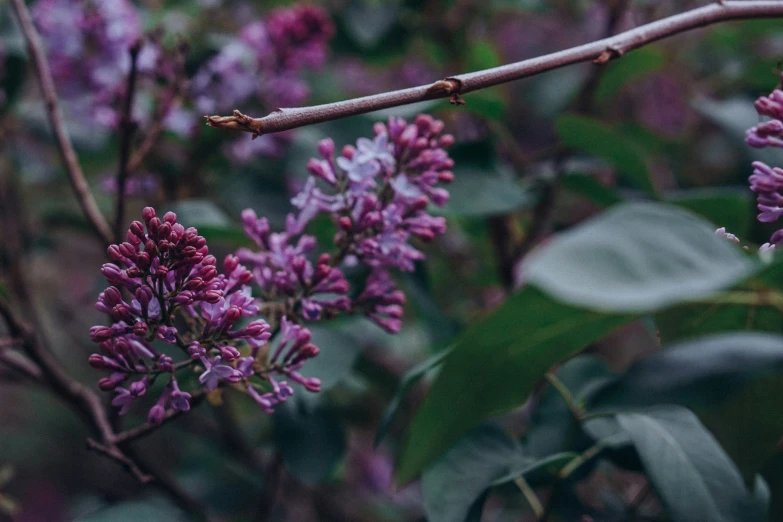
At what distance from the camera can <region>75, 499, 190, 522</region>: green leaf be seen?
2.36 ft

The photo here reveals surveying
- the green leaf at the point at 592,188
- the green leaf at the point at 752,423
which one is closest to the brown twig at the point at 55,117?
the green leaf at the point at 592,188

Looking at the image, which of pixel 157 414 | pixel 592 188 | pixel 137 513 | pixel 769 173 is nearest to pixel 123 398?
pixel 157 414

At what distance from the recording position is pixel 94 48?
1.23 m

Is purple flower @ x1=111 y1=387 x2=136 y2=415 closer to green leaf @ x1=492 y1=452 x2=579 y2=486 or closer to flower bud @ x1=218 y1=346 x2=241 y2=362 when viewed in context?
flower bud @ x1=218 y1=346 x2=241 y2=362

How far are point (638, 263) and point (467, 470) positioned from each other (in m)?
0.38

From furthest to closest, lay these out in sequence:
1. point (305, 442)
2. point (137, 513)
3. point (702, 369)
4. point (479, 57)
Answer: point (479, 57) → point (305, 442) → point (137, 513) → point (702, 369)

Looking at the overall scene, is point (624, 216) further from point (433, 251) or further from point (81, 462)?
point (81, 462)

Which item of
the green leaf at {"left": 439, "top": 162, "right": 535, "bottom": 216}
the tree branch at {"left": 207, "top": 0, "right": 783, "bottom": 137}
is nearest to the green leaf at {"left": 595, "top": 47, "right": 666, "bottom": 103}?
the green leaf at {"left": 439, "top": 162, "right": 535, "bottom": 216}

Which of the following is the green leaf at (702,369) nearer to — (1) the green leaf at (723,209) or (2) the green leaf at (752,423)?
(2) the green leaf at (752,423)

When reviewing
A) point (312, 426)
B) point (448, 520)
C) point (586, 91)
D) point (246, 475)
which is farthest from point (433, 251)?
point (448, 520)

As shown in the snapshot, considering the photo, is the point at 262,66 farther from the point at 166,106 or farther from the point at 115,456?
the point at 115,456

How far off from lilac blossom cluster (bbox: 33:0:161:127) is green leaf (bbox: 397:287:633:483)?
87 cm

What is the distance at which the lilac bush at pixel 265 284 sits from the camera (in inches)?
23.4

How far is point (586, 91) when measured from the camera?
1378 mm
